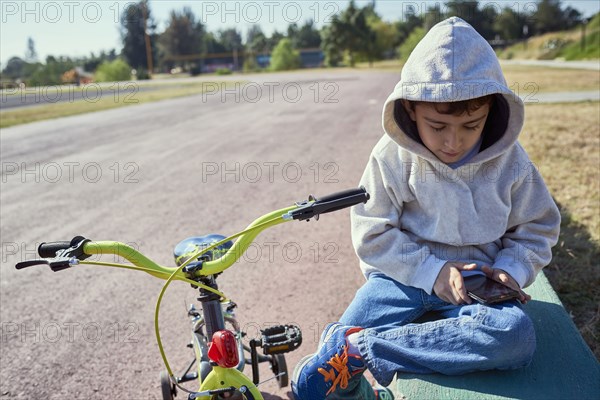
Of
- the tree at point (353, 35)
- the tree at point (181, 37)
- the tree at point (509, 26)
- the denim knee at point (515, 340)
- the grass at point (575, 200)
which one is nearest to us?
the denim knee at point (515, 340)

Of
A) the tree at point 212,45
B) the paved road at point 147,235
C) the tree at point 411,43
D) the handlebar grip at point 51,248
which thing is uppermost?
the tree at point 212,45

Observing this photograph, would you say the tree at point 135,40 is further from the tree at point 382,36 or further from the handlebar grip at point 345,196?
the handlebar grip at point 345,196

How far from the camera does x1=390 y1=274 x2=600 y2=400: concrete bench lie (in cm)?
198

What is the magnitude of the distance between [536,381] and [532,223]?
2.23ft

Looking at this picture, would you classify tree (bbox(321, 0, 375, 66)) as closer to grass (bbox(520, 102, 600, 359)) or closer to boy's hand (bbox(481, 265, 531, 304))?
grass (bbox(520, 102, 600, 359))

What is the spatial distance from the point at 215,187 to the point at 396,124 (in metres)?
4.86

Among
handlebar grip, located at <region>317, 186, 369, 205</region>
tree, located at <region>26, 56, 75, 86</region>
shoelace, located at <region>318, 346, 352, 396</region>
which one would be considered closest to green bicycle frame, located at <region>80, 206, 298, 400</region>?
handlebar grip, located at <region>317, 186, 369, 205</region>

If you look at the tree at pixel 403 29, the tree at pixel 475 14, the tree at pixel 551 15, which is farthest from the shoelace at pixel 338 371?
the tree at pixel 403 29

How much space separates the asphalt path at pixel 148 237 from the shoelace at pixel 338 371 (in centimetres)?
80

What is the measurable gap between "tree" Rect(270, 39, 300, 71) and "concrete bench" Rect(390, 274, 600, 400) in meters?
74.9

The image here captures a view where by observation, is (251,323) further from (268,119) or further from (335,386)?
(268,119)

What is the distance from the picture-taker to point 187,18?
92.2 meters

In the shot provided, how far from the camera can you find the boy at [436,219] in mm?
2189

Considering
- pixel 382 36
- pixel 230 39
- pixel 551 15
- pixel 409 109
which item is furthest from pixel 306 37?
pixel 409 109
